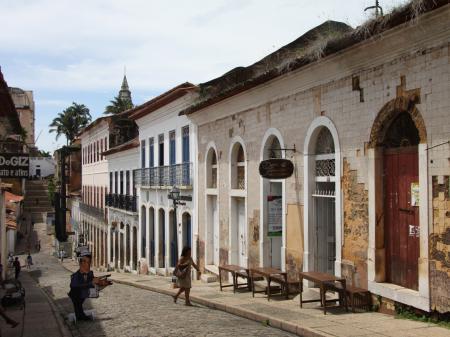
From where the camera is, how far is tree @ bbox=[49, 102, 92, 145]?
71.9 metres

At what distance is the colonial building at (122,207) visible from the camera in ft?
93.0

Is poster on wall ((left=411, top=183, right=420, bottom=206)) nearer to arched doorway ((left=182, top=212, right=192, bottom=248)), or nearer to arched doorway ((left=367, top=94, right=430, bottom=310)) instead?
arched doorway ((left=367, top=94, right=430, bottom=310))

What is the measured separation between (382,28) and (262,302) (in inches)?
223

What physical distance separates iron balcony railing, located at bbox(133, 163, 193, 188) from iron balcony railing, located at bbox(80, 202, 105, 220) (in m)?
10.2

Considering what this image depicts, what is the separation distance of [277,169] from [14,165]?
672cm

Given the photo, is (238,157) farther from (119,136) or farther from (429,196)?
(119,136)

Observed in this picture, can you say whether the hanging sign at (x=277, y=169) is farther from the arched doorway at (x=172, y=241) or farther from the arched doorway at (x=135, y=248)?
the arched doorway at (x=135, y=248)

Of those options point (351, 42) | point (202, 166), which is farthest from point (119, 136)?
point (351, 42)

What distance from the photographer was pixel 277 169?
11.5 meters

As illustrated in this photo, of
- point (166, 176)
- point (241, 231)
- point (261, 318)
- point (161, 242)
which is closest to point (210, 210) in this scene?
point (241, 231)

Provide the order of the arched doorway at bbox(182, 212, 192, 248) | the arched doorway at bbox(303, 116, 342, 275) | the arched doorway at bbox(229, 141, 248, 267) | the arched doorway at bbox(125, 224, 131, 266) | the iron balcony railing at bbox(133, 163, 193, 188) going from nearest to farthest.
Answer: the arched doorway at bbox(303, 116, 342, 275), the arched doorway at bbox(229, 141, 248, 267), the iron balcony railing at bbox(133, 163, 193, 188), the arched doorway at bbox(182, 212, 192, 248), the arched doorway at bbox(125, 224, 131, 266)

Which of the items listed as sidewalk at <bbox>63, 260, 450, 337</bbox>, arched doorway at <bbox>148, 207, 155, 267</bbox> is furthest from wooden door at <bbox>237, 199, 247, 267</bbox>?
arched doorway at <bbox>148, 207, 155, 267</bbox>

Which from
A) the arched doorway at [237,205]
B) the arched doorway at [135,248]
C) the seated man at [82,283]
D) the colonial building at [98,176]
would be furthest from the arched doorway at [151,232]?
the seated man at [82,283]

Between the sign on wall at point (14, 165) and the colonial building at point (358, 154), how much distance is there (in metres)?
5.10
